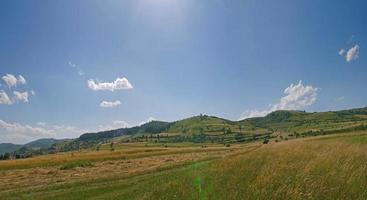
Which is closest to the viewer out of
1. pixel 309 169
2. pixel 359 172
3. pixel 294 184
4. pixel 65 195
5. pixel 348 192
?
pixel 348 192

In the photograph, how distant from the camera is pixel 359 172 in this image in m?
10.2

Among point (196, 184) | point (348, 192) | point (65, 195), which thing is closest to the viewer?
point (348, 192)

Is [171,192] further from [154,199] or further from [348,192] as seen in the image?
[348,192]

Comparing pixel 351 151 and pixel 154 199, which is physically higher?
pixel 351 151

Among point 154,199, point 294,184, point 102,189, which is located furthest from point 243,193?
point 102,189

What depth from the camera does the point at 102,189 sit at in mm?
22766

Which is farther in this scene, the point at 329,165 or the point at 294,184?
the point at 329,165

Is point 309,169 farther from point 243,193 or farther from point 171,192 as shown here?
point 171,192

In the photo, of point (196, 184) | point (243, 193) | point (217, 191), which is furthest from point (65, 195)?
point (243, 193)

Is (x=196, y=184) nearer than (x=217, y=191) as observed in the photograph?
No

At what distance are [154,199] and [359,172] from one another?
24.2 feet

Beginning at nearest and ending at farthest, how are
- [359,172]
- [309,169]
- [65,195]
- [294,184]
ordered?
[294,184]
[359,172]
[309,169]
[65,195]

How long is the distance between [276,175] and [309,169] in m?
1.18

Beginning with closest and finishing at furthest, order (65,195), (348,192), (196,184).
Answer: (348,192), (196,184), (65,195)
